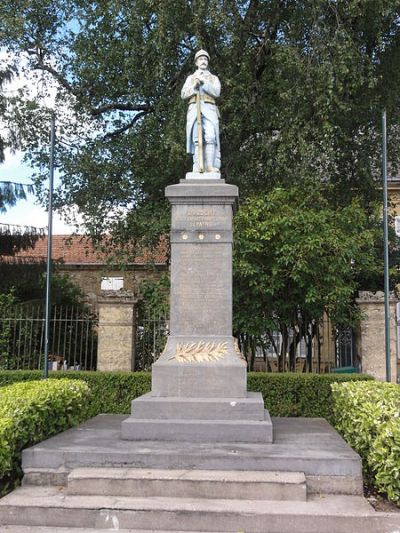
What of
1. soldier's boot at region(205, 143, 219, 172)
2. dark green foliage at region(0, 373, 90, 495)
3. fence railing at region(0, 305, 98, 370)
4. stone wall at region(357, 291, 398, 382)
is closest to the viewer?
dark green foliage at region(0, 373, 90, 495)

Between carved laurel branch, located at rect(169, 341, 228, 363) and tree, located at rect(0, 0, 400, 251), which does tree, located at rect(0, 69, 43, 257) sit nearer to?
tree, located at rect(0, 0, 400, 251)

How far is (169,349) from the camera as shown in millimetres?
7531

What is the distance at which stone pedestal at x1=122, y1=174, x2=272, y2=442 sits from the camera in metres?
6.64

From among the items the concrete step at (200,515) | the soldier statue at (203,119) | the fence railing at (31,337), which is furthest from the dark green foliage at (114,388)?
the concrete step at (200,515)

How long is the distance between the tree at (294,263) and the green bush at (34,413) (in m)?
5.04

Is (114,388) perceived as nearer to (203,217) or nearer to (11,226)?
(203,217)

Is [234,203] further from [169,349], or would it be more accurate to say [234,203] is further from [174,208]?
[169,349]

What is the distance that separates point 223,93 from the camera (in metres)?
14.3

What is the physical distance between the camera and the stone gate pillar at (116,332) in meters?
12.8

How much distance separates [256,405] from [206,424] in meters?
0.66

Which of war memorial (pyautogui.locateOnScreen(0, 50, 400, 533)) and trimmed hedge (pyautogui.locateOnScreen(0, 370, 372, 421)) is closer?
war memorial (pyautogui.locateOnScreen(0, 50, 400, 533))

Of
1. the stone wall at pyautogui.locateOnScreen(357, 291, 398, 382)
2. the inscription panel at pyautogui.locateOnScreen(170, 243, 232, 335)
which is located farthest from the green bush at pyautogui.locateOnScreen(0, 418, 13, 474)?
the stone wall at pyautogui.locateOnScreen(357, 291, 398, 382)

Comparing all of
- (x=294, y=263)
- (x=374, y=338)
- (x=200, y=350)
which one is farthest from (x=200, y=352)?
(x=374, y=338)

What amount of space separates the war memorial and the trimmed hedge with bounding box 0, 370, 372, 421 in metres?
2.44
